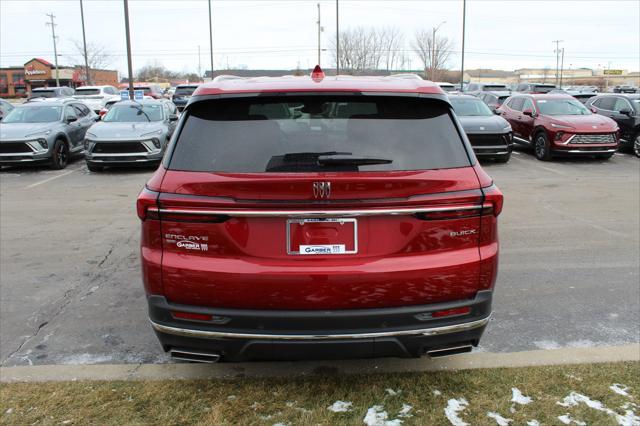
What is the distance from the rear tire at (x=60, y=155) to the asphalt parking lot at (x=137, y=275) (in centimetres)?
285

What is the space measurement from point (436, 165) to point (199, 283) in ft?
4.48

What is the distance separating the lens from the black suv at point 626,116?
15.2 metres

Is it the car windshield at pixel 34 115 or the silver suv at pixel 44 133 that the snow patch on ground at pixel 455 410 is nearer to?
the silver suv at pixel 44 133

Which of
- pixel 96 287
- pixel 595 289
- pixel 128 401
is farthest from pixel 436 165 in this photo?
pixel 96 287

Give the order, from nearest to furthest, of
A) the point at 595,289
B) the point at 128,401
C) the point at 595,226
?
1. the point at 128,401
2. the point at 595,289
3. the point at 595,226

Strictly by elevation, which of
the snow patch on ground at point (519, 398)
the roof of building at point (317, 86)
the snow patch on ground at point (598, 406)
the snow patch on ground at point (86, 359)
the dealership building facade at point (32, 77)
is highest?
the dealership building facade at point (32, 77)

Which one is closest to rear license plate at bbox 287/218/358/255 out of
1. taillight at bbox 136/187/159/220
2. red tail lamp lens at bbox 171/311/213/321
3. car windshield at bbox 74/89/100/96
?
red tail lamp lens at bbox 171/311/213/321

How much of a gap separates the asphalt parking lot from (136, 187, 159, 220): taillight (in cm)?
141

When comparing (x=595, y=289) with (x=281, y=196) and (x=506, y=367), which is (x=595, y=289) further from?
(x=281, y=196)

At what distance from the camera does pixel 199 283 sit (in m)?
2.71

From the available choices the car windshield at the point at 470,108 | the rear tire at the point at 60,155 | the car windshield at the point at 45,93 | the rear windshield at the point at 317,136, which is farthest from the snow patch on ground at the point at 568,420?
the car windshield at the point at 45,93

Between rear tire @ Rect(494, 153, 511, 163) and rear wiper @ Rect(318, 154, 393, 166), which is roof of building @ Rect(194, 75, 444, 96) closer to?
rear wiper @ Rect(318, 154, 393, 166)

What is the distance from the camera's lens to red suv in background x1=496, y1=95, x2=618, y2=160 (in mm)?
13758

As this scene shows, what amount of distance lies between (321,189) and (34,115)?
13859 mm
